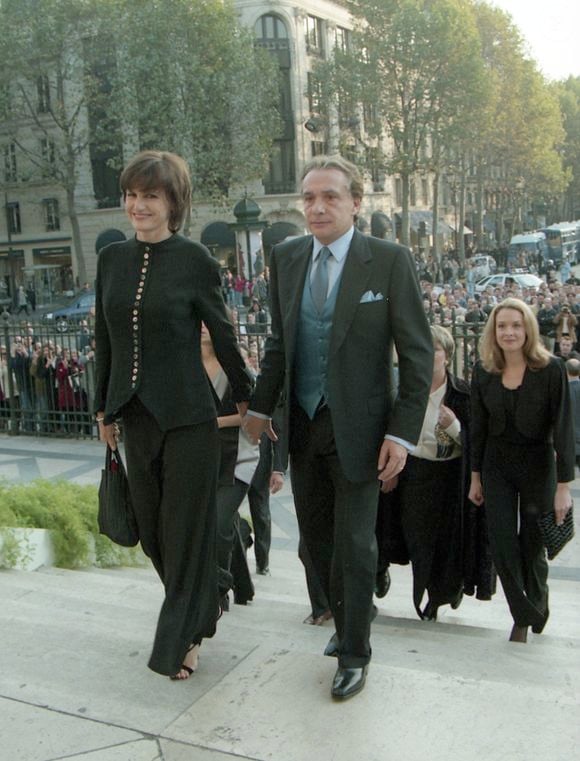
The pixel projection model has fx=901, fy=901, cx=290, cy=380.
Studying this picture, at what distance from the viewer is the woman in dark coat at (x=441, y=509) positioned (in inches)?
186

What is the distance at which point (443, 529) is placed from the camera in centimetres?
482

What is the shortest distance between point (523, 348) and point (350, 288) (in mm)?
1696

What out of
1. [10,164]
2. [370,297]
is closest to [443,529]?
[370,297]

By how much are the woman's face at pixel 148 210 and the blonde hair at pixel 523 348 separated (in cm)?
206

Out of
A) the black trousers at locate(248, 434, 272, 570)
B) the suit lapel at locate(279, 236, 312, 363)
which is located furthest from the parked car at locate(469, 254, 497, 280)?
the suit lapel at locate(279, 236, 312, 363)

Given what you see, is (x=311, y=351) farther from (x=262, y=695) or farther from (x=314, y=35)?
(x=314, y=35)

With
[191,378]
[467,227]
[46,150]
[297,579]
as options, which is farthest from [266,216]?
[191,378]

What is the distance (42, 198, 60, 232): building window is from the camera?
50.5 meters

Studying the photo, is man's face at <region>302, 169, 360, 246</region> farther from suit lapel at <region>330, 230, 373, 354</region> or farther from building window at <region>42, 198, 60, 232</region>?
building window at <region>42, 198, 60, 232</region>

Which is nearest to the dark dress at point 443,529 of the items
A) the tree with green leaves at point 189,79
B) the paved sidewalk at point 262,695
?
the paved sidewalk at point 262,695

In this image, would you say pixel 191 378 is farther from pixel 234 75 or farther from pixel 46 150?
pixel 46 150

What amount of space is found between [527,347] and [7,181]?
48.1 metres

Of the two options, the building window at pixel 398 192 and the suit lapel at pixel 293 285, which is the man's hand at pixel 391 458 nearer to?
the suit lapel at pixel 293 285

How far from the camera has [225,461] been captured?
4359 mm
